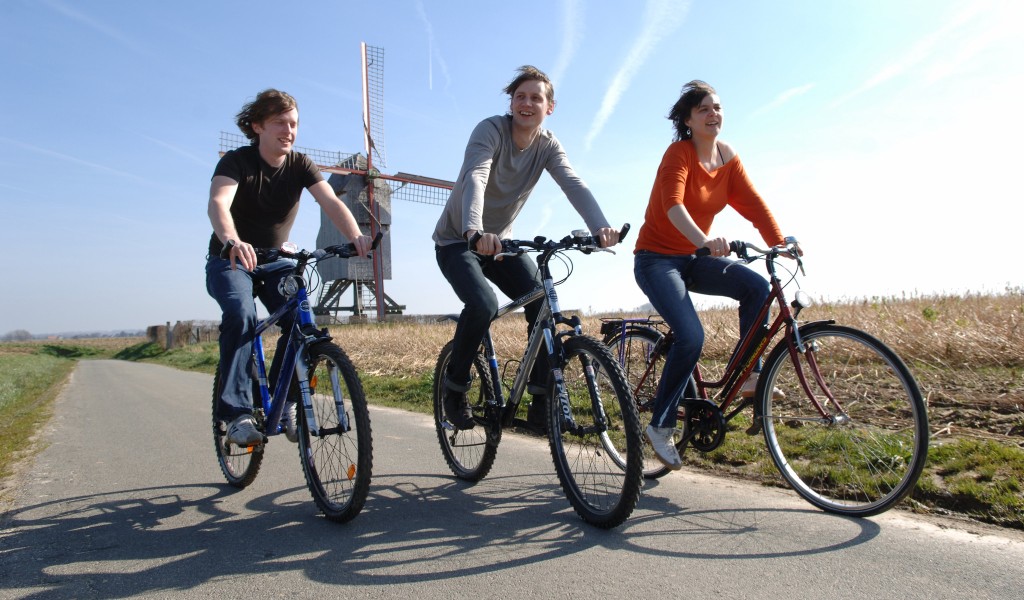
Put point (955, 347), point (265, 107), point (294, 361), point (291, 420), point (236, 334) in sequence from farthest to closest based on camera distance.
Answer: point (955, 347) < point (265, 107) < point (236, 334) < point (291, 420) < point (294, 361)

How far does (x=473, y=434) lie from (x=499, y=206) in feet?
4.50

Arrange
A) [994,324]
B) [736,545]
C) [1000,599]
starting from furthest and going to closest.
→ [994,324] < [736,545] < [1000,599]

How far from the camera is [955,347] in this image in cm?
558

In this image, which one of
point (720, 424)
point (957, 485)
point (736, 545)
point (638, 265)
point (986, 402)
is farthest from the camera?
point (986, 402)

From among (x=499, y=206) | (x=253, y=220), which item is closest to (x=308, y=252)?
(x=253, y=220)

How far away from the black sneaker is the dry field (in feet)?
9.04

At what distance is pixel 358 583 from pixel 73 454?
12.0ft

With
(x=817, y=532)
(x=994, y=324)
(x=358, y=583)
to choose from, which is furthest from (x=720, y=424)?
(x=994, y=324)

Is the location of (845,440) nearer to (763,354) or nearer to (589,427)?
(763,354)

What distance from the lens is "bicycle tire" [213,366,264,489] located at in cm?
375

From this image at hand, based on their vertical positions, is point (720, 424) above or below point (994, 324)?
below

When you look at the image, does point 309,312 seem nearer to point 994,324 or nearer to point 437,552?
point 437,552

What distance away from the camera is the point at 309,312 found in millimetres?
3402

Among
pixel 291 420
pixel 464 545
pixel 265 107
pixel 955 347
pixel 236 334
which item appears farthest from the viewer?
pixel 955 347
